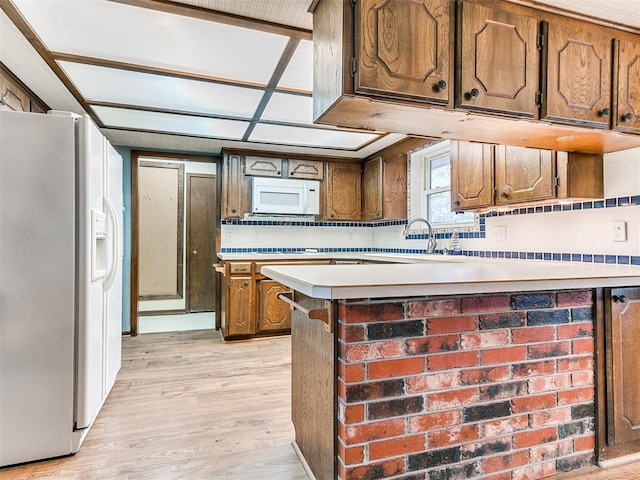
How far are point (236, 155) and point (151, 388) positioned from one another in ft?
8.40

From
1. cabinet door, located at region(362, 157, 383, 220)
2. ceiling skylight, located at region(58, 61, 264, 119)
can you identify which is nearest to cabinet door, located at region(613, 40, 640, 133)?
ceiling skylight, located at region(58, 61, 264, 119)

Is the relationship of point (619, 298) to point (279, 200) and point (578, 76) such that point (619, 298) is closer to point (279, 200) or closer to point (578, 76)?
point (578, 76)

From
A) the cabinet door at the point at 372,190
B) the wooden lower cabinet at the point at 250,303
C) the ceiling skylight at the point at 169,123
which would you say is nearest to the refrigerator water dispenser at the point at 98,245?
the ceiling skylight at the point at 169,123

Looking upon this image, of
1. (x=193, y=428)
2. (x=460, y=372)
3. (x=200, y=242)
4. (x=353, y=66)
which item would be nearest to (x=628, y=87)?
(x=353, y=66)

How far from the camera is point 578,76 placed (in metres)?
1.69

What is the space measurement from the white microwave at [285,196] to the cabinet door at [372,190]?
0.59 metres

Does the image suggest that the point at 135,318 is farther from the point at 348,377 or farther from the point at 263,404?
the point at 348,377

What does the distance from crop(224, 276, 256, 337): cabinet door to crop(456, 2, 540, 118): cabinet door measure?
9.51ft

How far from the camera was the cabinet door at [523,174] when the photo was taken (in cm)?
211

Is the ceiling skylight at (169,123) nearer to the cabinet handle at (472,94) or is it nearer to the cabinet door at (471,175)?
the cabinet door at (471,175)

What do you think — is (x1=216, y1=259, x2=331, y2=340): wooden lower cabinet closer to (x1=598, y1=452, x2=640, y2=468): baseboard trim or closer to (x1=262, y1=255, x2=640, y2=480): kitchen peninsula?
(x1=262, y1=255, x2=640, y2=480): kitchen peninsula

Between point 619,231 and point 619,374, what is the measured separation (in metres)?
0.81

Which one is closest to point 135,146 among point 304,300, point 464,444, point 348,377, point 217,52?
point 217,52

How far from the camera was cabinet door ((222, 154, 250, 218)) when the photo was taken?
13.6 feet
